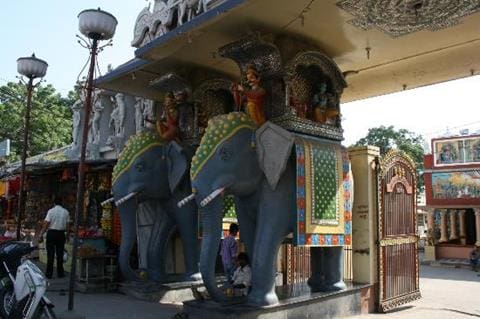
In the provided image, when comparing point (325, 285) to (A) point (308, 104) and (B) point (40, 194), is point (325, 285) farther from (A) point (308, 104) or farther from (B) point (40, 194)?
(B) point (40, 194)

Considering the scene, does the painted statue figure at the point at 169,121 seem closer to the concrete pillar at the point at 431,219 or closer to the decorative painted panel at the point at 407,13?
the decorative painted panel at the point at 407,13

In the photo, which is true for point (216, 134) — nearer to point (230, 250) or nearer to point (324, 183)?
point (324, 183)

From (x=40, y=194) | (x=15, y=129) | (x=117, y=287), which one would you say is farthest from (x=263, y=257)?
(x=15, y=129)

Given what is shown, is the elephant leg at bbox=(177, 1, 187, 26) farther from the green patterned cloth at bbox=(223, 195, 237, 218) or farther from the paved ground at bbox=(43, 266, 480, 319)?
the paved ground at bbox=(43, 266, 480, 319)

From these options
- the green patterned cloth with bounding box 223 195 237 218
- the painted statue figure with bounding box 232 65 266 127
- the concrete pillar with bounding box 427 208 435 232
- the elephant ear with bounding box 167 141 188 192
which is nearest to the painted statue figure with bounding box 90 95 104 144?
the elephant ear with bounding box 167 141 188 192

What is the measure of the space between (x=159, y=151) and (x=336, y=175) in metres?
3.05

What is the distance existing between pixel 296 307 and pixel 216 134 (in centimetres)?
245

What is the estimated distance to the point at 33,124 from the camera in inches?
1069

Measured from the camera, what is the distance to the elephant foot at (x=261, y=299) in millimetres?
6148

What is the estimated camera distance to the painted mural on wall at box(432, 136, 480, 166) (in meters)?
19.8

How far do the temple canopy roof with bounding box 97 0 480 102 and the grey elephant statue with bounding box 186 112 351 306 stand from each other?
129 cm

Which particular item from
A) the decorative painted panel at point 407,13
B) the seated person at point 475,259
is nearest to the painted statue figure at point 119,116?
the decorative painted panel at point 407,13

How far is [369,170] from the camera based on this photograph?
8.05 metres

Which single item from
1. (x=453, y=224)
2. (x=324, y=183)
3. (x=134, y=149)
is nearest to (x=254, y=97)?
(x=324, y=183)
